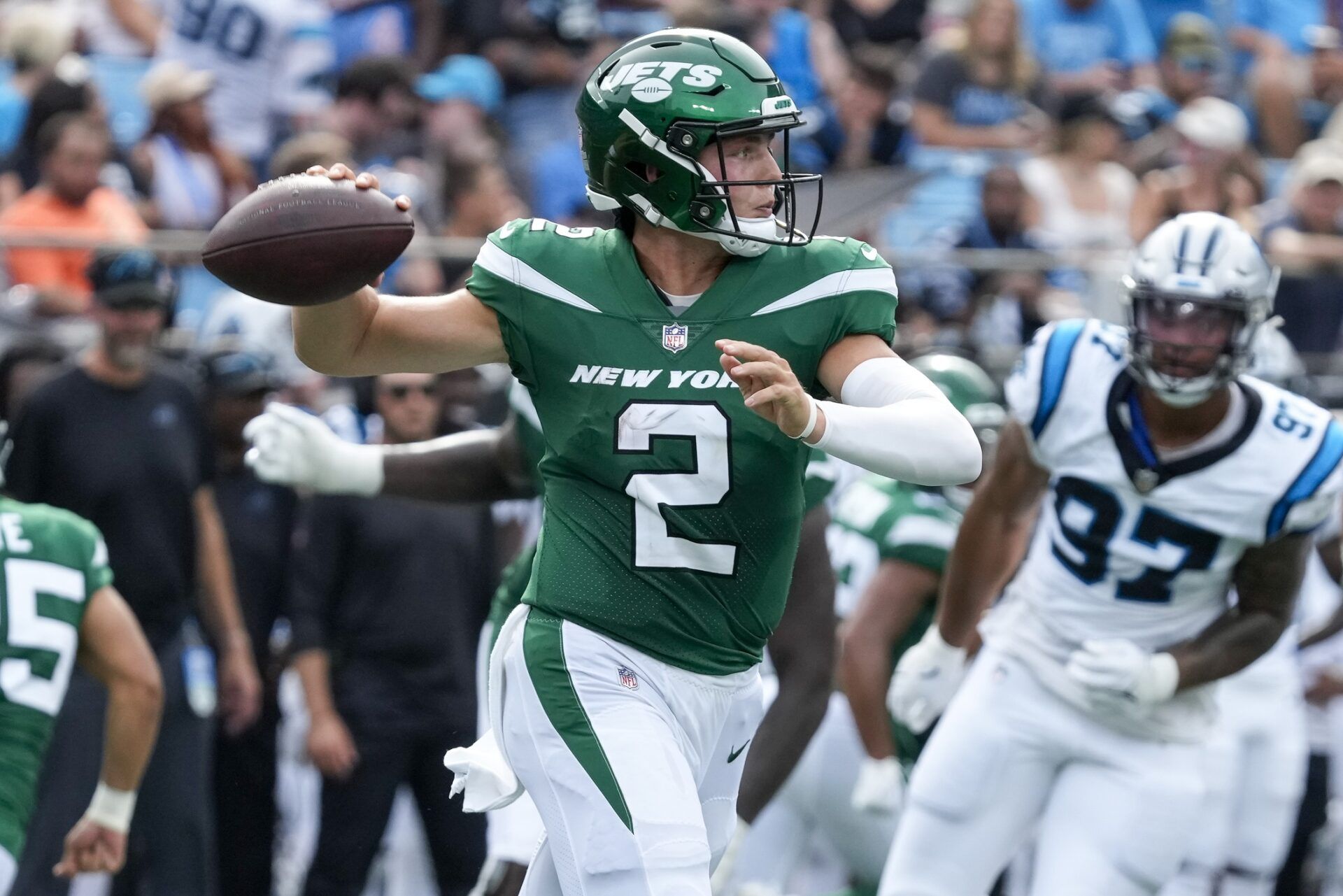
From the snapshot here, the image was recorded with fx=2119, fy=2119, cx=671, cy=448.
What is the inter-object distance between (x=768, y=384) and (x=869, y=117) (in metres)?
Answer: 6.71

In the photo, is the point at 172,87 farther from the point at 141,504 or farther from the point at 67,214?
the point at 141,504

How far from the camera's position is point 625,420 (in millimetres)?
3617

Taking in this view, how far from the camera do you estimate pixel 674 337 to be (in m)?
3.62

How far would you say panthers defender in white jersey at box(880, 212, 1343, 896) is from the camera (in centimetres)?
489

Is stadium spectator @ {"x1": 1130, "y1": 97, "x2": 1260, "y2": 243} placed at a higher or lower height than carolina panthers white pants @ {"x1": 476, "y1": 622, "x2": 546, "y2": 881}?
lower

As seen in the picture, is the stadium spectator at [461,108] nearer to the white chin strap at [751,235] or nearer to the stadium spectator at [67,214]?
the stadium spectator at [67,214]

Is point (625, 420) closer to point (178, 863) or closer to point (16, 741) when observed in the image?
point (16, 741)

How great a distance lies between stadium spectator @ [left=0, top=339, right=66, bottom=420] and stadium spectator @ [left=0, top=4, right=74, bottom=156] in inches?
62.1

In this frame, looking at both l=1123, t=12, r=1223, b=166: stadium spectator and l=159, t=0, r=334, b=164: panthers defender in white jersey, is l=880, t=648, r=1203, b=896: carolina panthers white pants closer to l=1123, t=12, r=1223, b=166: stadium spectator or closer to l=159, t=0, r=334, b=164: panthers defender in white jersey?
l=159, t=0, r=334, b=164: panthers defender in white jersey

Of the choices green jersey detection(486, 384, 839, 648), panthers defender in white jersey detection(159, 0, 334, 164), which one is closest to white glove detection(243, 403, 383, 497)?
green jersey detection(486, 384, 839, 648)

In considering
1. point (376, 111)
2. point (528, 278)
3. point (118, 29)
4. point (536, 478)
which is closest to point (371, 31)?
point (376, 111)

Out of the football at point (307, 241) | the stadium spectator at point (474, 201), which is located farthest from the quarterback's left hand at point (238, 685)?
the football at point (307, 241)

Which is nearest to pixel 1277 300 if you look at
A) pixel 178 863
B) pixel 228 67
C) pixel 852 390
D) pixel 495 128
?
pixel 495 128

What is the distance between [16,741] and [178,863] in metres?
1.55
